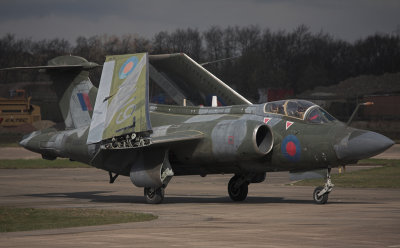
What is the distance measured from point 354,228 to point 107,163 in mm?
10071

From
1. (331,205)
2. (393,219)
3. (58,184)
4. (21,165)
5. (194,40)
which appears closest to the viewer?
(393,219)

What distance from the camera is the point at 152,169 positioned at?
818 inches

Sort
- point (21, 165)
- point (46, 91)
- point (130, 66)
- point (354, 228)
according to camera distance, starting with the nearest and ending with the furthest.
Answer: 1. point (354, 228)
2. point (130, 66)
3. point (21, 165)
4. point (46, 91)

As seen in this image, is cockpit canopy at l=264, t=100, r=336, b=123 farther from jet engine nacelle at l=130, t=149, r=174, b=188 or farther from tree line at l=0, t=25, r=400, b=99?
tree line at l=0, t=25, r=400, b=99

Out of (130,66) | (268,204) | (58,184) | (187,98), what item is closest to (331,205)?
(268,204)

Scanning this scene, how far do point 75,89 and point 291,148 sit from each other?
8.65 metres

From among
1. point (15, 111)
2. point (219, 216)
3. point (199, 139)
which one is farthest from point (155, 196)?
point (15, 111)

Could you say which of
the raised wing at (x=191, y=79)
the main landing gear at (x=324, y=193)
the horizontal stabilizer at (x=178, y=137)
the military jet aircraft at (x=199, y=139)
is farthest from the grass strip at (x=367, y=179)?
the horizontal stabilizer at (x=178, y=137)

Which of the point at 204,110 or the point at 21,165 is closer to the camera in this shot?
the point at 204,110

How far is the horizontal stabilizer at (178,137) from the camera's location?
66.0 ft

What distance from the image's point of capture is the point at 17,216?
1686 cm

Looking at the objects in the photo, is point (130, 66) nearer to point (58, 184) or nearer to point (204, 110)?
point (204, 110)

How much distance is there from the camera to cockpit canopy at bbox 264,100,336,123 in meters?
19.7

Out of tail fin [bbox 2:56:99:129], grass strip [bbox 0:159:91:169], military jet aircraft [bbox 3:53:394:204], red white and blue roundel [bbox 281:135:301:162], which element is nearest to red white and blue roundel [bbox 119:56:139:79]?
military jet aircraft [bbox 3:53:394:204]
